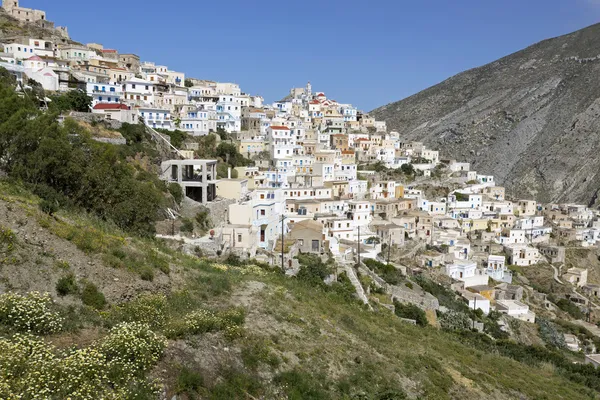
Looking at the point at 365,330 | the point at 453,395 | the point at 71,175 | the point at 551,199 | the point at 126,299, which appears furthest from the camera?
the point at 551,199

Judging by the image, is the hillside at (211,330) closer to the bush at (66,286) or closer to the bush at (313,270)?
the bush at (66,286)

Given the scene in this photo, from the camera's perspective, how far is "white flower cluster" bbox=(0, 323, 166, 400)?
6492mm

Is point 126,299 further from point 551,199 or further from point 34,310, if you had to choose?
point 551,199

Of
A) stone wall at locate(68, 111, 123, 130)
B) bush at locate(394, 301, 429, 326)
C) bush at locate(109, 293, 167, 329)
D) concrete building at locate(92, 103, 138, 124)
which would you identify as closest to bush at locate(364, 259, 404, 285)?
bush at locate(394, 301, 429, 326)

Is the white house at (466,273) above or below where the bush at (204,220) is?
below

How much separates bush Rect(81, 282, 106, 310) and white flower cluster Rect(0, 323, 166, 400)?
6.21 feet

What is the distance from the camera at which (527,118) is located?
4889 inches

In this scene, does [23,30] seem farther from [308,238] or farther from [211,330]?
[211,330]

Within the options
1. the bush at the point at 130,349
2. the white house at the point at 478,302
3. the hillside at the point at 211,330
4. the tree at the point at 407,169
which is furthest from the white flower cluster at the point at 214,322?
the tree at the point at 407,169

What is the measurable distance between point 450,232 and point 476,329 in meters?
20.3

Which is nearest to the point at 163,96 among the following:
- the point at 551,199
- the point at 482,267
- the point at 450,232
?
the point at 450,232

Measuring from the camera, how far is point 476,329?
28.5 meters

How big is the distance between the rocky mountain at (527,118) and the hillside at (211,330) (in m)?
90.2

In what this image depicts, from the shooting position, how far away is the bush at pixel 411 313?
2524cm
